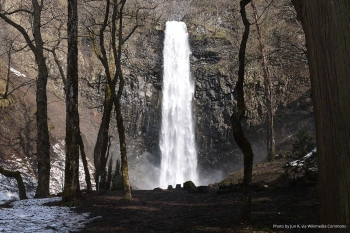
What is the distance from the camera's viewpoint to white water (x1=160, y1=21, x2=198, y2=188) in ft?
108

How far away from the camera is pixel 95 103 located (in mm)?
36562

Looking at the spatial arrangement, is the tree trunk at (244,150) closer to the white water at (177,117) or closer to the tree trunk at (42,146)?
the tree trunk at (42,146)

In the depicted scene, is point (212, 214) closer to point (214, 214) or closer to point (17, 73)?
point (214, 214)

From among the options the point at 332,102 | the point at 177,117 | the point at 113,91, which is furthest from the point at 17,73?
the point at 332,102

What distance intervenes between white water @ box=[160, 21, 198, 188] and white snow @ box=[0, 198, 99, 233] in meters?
25.0

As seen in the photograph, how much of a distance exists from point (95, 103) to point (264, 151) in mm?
17949

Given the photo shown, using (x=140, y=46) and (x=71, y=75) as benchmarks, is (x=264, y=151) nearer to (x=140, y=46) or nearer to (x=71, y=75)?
(x=140, y=46)

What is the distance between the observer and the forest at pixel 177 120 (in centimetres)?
258

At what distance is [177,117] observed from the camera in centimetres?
3447

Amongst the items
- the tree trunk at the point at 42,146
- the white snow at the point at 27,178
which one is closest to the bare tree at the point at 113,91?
the tree trunk at the point at 42,146

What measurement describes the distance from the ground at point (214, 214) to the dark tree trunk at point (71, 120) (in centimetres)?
51

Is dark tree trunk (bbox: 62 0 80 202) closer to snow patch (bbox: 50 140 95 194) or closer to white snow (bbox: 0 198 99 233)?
white snow (bbox: 0 198 99 233)

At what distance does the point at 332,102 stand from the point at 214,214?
484 cm

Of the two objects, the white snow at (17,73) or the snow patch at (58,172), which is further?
the white snow at (17,73)
